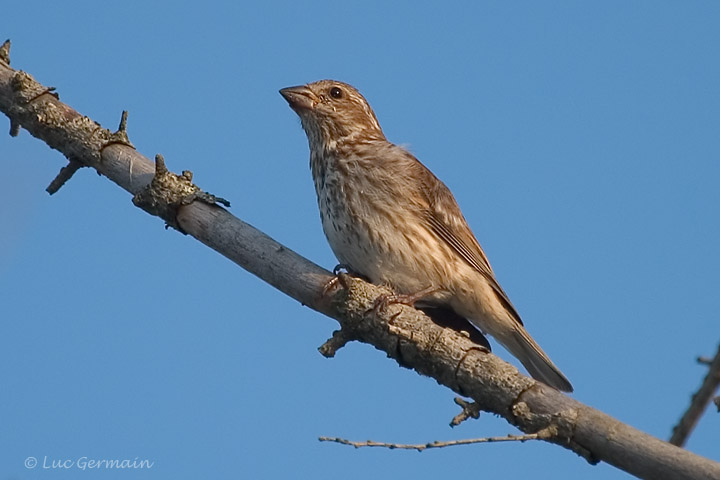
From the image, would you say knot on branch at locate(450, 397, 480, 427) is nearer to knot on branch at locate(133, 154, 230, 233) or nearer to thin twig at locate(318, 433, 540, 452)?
thin twig at locate(318, 433, 540, 452)

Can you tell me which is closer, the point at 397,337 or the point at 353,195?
the point at 397,337

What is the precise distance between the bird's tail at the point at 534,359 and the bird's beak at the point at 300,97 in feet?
6.71

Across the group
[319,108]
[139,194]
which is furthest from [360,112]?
[139,194]

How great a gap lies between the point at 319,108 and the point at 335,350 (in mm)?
2401

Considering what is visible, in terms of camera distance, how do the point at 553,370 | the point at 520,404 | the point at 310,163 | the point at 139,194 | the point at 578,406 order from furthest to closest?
the point at 310,163
the point at 553,370
the point at 139,194
the point at 520,404
the point at 578,406

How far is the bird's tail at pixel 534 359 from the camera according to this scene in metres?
5.68

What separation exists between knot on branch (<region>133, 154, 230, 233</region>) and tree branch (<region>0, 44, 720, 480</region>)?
0.12 ft

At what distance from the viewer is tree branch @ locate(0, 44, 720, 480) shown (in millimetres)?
3412

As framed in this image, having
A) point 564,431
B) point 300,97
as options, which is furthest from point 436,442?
point 300,97

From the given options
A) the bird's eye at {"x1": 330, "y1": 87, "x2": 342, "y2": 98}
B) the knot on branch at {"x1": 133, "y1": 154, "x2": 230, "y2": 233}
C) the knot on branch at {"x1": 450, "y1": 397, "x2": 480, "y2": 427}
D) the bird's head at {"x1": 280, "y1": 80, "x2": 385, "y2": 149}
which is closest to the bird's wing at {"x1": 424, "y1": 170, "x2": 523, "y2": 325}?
the bird's head at {"x1": 280, "y1": 80, "x2": 385, "y2": 149}

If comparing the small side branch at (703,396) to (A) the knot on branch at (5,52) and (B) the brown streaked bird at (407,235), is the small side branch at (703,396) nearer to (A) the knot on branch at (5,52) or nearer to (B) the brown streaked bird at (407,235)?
(B) the brown streaked bird at (407,235)

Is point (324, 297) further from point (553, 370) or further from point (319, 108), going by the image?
point (319, 108)

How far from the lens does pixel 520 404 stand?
387 centimetres

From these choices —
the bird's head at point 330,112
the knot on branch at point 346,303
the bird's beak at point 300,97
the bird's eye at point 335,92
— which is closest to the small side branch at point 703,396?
the knot on branch at point 346,303
